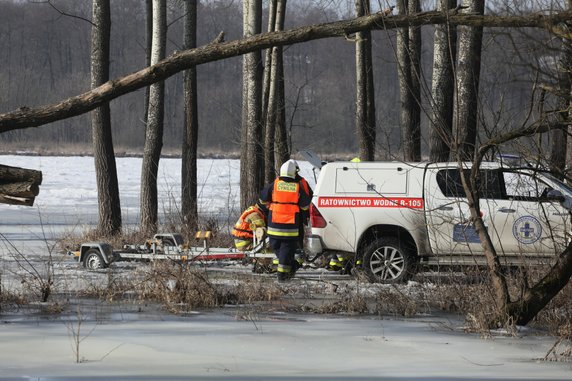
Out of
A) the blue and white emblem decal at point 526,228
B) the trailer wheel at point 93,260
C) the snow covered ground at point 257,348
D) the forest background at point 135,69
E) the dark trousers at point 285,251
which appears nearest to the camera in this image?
the snow covered ground at point 257,348

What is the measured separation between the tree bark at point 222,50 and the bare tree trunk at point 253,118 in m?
10.6

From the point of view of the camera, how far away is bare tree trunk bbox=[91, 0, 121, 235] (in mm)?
20719

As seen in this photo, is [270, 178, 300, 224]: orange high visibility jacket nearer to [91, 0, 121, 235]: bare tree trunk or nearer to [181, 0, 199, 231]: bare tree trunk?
[91, 0, 121, 235]: bare tree trunk

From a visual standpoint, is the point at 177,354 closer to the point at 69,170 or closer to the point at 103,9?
the point at 103,9

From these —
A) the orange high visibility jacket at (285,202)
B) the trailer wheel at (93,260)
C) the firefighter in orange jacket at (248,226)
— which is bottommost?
the trailer wheel at (93,260)

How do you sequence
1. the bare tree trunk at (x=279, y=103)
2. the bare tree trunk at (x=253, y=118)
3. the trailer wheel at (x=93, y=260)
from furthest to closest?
the bare tree trunk at (x=279, y=103) < the bare tree trunk at (x=253, y=118) < the trailer wheel at (x=93, y=260)

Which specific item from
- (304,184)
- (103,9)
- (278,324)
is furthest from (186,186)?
(278,324)

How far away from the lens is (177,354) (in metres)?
8.89

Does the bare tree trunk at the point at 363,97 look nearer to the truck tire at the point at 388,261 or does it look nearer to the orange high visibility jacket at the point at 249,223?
the orange high visibility jacket at the point at 249,223

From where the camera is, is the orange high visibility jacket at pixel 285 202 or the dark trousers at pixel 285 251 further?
the orange high visibility jacket at pixel 285 202

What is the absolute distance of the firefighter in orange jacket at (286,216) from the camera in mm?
14836

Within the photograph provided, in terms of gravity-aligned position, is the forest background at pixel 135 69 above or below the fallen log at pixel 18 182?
above

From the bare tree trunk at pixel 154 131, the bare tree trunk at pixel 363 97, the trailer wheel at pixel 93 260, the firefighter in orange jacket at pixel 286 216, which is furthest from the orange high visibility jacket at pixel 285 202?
the bare tree trunk at pixel 154 131

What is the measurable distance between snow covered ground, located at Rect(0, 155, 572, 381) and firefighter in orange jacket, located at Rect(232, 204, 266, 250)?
4.00 metres
